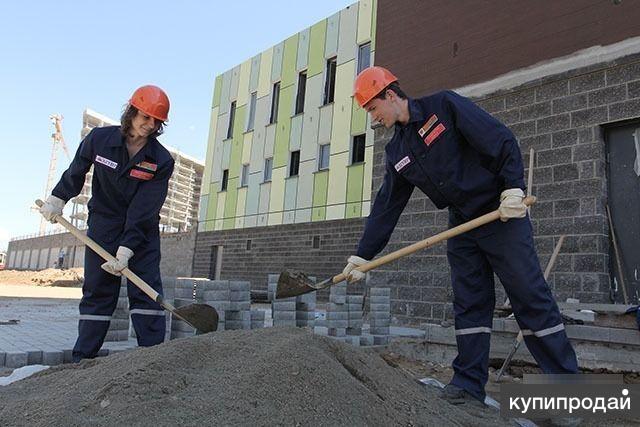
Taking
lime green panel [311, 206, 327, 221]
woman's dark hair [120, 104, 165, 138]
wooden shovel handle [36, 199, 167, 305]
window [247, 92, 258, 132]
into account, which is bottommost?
wooden shovel handle [36, 199, 167, 305]

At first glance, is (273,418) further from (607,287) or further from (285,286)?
(607,287)

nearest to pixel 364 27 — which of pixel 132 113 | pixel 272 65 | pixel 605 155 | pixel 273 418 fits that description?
pixel 272 65

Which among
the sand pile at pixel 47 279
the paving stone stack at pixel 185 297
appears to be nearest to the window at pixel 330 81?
the paving stone stack at pixel 185 297

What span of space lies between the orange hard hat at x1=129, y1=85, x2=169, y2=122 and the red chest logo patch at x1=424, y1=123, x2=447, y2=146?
1845 mm

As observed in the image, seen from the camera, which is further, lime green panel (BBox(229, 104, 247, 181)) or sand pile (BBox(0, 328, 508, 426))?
lime green panel (BBox(229, 104, 247, 181))

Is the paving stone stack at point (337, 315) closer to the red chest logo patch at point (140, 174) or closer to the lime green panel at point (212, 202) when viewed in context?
the red chest logo patch at point (140, 174)

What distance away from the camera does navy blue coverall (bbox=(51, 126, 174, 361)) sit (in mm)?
3402

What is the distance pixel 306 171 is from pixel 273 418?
42.6 feet

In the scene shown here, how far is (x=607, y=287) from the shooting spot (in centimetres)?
521

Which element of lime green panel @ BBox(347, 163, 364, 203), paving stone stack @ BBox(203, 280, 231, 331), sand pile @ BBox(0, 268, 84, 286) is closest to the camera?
paving stone stack @ BBox(203, 280, 231, 331)

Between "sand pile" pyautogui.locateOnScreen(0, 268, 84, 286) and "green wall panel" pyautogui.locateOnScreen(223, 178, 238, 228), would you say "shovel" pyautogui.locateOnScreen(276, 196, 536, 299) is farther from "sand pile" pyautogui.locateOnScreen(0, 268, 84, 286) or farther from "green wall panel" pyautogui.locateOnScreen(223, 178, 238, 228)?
"sand pile" pyautogui.locateOnScreen(0, 268, 84, 286)

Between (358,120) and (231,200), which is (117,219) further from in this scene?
(231,200)

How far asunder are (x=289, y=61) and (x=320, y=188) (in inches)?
196

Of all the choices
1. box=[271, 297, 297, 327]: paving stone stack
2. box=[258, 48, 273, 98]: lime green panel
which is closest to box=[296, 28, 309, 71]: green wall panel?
box=[258, 48, 273, 98]: lime green panel
